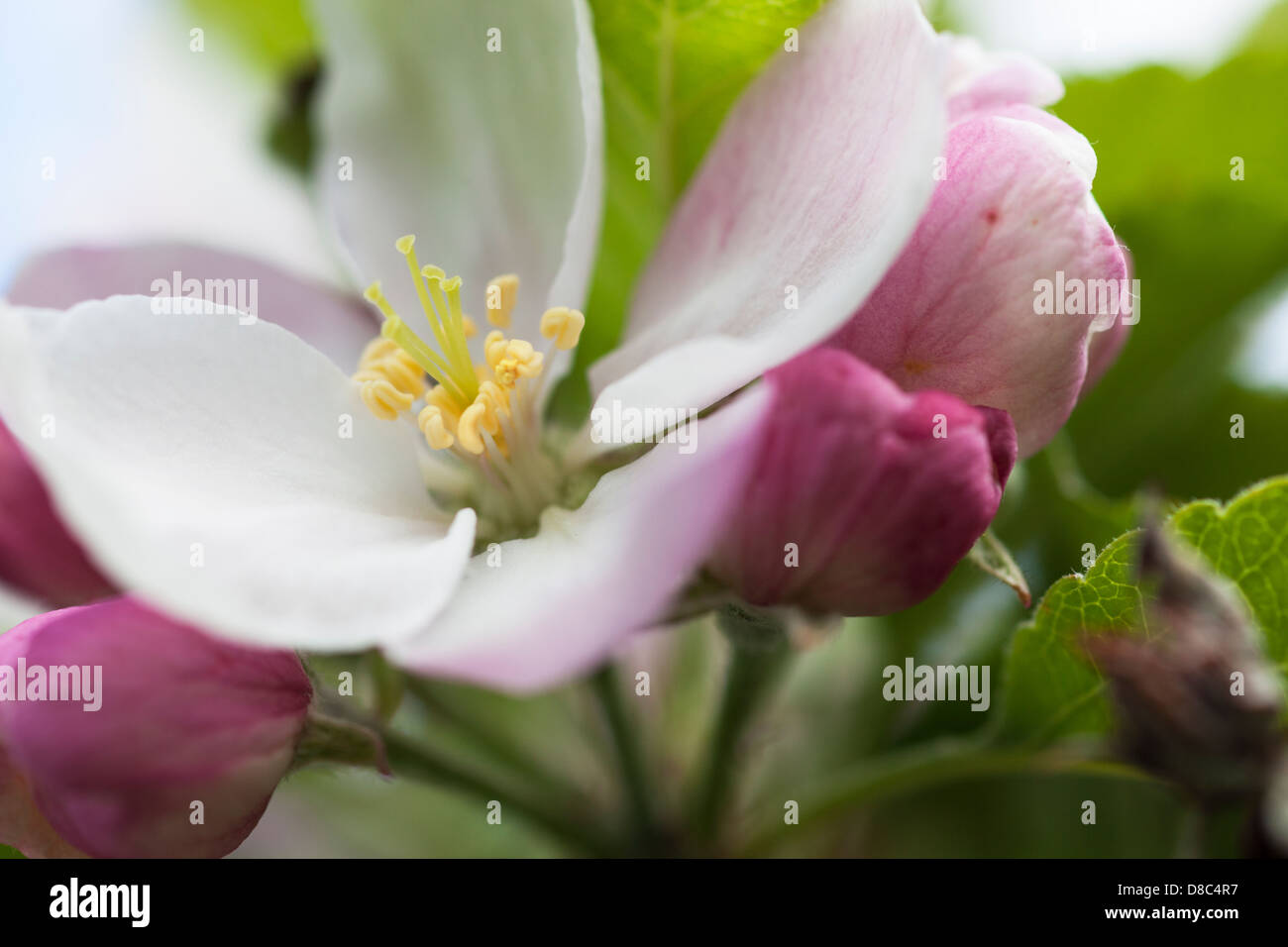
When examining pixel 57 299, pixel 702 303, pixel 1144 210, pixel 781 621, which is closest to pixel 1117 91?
pixel 1144 210

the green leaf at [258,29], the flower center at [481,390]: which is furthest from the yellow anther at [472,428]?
the green leaf at [258,29]

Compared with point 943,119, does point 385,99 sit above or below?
above

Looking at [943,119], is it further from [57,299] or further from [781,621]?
[57,299]

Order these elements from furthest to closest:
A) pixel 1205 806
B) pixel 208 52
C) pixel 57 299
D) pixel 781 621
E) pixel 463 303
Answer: pixel 208 52 → pixel 463 303 → pixel 57 299 → pixel 781 621 → pixel 1205 806

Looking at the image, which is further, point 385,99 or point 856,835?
point 856,835

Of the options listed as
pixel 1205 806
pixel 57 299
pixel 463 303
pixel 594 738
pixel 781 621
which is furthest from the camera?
pixel 594 738

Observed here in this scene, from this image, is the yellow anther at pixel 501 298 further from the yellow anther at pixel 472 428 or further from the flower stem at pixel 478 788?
the flower stem at pixel 478 788

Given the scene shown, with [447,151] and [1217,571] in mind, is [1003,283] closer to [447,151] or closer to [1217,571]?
[1217,571]
